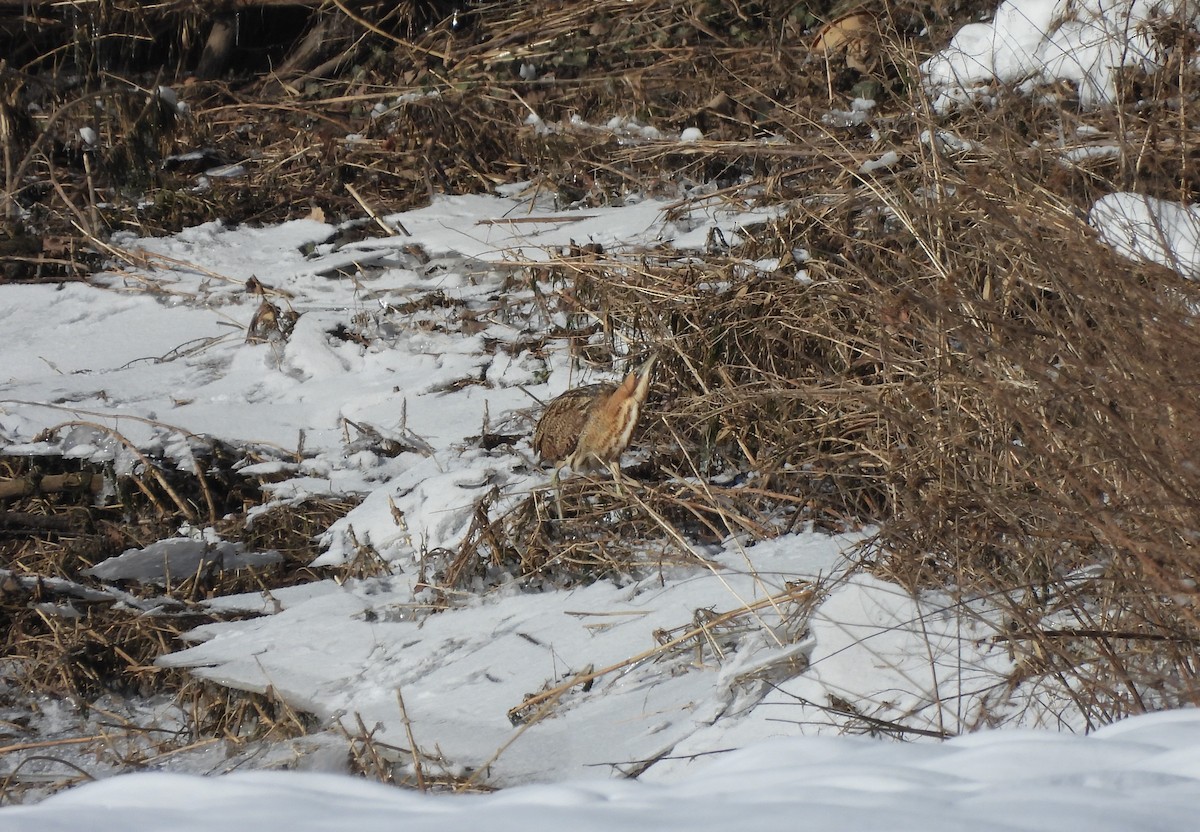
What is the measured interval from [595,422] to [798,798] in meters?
2.37

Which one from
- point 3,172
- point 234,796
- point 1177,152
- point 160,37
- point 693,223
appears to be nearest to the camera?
point 234,796

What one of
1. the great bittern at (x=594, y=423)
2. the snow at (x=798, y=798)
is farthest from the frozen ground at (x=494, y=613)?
the great bittern at (x=594, y=423)

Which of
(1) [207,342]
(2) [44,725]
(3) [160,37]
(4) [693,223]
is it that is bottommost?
(2) [44,725]

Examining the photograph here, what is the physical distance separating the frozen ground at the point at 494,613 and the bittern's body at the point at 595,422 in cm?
22

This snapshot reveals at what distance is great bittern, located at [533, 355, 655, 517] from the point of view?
11.7ft

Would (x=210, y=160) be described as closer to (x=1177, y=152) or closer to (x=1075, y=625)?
(x=1177, y=152)

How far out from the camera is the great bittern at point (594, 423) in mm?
3570

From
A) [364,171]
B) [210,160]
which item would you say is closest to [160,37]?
[210,160]

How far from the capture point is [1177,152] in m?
3.37

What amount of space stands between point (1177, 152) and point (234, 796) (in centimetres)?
314

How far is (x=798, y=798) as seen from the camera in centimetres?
130

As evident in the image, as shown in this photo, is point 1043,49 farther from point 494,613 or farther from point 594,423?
point 494,613

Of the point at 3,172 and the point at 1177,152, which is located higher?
the point at 3,172

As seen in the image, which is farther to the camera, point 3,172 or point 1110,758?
point 3,172
